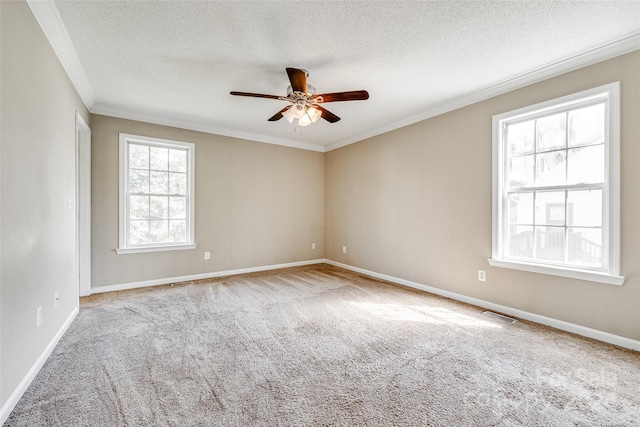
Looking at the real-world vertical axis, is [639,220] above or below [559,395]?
above

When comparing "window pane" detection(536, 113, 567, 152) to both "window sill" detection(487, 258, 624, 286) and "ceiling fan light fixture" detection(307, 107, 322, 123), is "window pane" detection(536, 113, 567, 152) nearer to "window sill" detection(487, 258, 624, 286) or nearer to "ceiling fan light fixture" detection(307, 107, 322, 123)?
"window sill" detection(487, 258, 624, 286)

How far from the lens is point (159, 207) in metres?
4.18

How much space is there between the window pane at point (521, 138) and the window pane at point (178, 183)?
4439 mm

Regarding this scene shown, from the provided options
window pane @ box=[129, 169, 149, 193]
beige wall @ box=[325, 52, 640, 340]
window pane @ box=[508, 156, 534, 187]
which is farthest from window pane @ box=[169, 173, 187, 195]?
window pane @ box=[508, 156, 534, 187]

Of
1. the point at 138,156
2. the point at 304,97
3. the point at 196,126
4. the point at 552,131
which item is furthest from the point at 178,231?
the point at 552,131

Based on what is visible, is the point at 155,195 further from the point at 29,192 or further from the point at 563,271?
the point at 563,271

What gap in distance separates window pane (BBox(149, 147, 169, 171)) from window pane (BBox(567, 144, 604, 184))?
501 centimetres

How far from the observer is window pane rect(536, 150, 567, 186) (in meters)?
2.71

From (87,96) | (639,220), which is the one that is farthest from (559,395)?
(87,96)

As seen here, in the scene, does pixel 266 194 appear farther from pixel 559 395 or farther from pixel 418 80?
pixel 559 395

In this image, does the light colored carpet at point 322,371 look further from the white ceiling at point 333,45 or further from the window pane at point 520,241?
the white ceiling at point 333,45

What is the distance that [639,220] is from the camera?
2209 millimetres

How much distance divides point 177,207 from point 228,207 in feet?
2.55

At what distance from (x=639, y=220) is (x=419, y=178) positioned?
2149 millimetres
